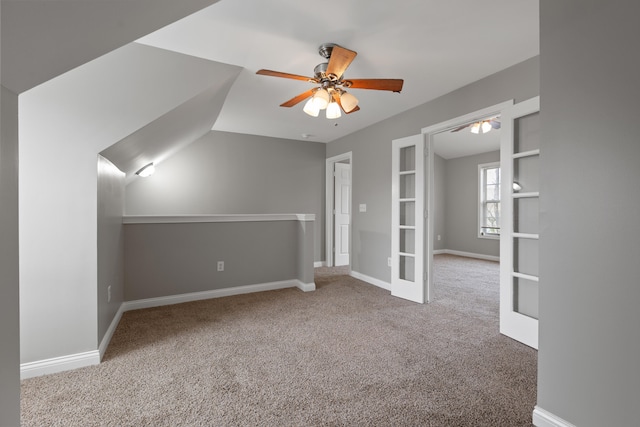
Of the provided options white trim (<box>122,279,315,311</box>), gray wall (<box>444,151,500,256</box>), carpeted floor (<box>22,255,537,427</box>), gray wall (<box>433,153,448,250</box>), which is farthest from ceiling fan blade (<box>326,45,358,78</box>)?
gray wall (<box>433,153,448,250</box>)

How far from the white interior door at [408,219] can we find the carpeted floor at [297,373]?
0.48m

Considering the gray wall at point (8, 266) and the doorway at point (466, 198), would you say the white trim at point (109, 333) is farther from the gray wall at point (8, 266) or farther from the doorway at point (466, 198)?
the doorway at point (466, 198)

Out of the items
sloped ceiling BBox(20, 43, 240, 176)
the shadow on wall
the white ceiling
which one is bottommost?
the shadow on wall

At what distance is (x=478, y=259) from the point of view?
682 centimetres

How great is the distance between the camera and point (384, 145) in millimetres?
4273

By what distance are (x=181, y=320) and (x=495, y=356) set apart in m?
2.76

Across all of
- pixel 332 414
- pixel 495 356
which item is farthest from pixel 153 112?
pixel 495 356

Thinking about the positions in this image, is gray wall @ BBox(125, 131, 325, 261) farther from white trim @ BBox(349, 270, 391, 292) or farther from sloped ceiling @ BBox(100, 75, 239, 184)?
sloped ceiling @ BBox(100, 75, 239, 184)

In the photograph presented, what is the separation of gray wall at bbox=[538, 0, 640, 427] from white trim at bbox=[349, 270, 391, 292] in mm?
2696

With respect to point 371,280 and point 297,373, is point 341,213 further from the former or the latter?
point 297,373

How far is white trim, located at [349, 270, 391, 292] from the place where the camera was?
13.8 feet

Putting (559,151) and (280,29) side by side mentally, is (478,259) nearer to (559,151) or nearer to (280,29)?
(559,151)

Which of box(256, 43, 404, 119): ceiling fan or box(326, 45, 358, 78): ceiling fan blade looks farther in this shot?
box(256, 43, 404, 119): ceiling fan

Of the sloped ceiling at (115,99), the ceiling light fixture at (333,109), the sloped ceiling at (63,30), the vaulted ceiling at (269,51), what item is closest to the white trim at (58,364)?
the sloped ceiling at (115,99)
